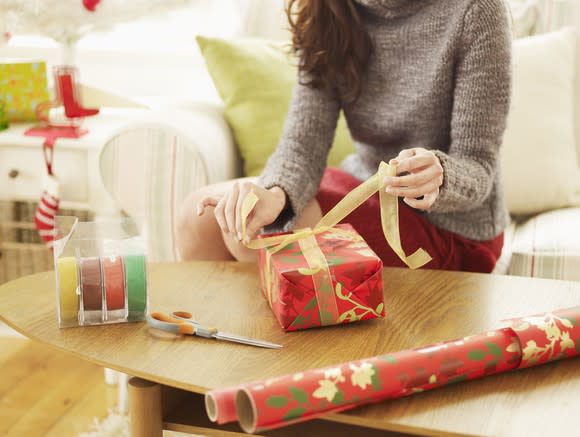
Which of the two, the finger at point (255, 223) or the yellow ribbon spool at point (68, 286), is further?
the finger at point (255, 223)

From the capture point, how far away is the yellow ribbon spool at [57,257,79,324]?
0.97 m

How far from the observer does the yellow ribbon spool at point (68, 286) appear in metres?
0.97

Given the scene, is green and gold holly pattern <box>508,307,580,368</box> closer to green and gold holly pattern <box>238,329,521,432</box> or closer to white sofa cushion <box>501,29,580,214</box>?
green and gold holly pattern <box>238,329,521,432</box>

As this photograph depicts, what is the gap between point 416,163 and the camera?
3.58 ft

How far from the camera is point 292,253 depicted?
3.37 ft

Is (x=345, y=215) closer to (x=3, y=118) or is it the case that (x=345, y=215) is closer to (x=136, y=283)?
(x=136, y=283)

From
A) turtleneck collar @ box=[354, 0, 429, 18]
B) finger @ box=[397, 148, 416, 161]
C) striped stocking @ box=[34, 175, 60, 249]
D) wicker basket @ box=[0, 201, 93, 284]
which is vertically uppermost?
turtleneck collar @ box=[354, 0, 429, 18]

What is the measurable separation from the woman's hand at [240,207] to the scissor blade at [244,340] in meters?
0.19

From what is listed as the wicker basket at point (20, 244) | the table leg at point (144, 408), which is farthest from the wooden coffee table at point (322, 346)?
the wicker basket at point (20, 244)

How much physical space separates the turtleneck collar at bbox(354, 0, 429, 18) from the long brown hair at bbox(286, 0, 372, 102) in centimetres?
4

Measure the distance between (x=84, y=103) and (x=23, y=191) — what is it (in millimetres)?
364

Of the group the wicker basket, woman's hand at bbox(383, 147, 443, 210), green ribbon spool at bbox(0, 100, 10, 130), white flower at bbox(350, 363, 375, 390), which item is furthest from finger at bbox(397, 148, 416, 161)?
green ribbon spool at bbox(0, 100, 10, 130)

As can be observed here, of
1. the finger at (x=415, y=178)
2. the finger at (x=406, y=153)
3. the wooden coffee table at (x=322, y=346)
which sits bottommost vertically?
the wooden coffee table at (x=322, y=346)

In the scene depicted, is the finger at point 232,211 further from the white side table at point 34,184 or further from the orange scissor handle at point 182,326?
the white side table at point 34,184
